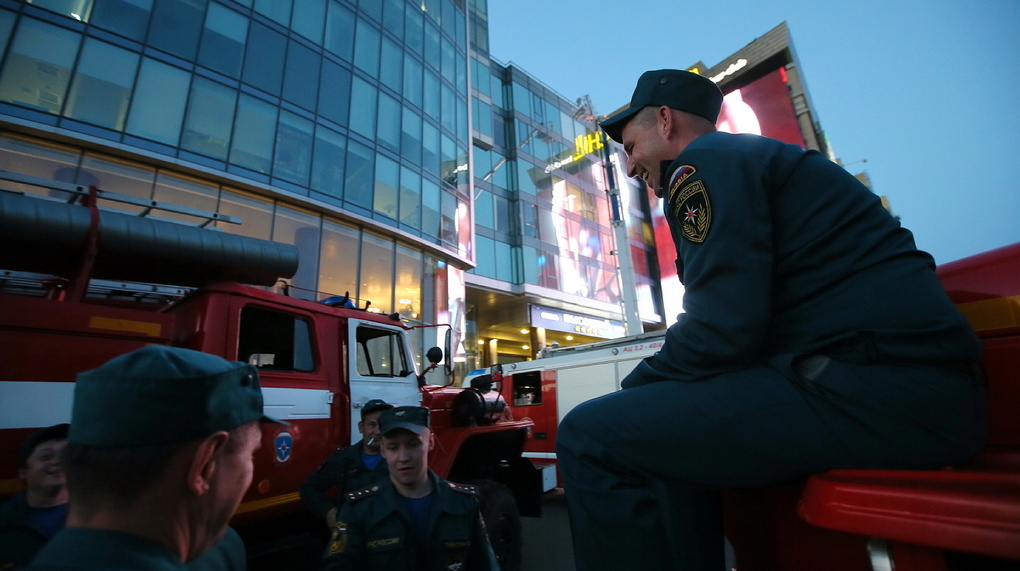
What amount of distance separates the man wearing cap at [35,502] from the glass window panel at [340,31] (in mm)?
18036

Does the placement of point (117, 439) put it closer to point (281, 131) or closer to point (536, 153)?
point (281, 131)

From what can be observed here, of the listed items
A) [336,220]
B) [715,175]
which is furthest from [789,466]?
[336,220]

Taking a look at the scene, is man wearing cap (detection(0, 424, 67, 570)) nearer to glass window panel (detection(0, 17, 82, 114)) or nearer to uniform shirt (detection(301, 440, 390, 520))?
uniform shirt (detection(301, 440, 390, 520))

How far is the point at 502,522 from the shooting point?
157 inches

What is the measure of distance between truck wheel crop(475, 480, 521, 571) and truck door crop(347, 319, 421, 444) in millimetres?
1091

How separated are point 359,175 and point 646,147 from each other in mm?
16783

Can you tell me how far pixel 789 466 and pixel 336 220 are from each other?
16273mm

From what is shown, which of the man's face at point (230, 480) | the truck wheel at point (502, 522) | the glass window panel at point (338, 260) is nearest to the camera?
the man's face at point (230, 480)

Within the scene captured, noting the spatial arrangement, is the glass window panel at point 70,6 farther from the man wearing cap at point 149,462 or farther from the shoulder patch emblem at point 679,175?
the shoulder patch emblem at point 679,175

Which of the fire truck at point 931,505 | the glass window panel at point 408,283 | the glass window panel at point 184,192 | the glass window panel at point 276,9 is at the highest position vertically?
the glass window panel at point 276,9

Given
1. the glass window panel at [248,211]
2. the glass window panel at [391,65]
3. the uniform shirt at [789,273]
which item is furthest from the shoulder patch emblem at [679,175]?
the glass window panel at [391,65]

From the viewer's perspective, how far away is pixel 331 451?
3.72 metres

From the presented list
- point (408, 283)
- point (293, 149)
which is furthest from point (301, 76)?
point (408, 283)

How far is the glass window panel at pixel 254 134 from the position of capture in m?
13.9
